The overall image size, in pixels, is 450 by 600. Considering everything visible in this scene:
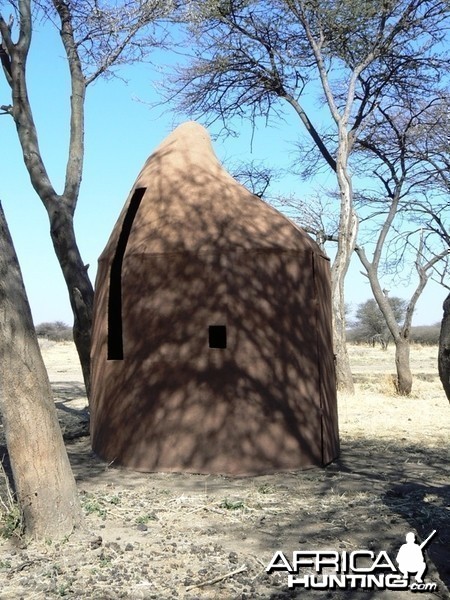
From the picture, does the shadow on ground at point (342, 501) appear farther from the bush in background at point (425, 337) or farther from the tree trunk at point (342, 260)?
the bush in background at point (425, 337)

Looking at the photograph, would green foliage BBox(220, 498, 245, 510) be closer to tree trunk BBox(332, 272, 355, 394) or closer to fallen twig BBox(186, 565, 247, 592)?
fallen twig BBox(186, 565, 247, 592)

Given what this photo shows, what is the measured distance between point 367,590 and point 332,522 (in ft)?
3.81

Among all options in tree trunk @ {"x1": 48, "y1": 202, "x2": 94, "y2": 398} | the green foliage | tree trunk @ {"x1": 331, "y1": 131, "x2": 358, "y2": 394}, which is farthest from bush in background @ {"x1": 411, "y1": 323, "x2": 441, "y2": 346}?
the green foliage

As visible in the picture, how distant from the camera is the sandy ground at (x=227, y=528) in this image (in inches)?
156

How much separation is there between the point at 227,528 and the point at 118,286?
11.2ft

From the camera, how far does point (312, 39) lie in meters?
13.6

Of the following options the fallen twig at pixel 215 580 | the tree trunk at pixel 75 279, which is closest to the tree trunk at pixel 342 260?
the tree trunk at pixel 75 279

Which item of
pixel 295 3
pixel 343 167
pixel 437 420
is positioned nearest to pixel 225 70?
pixel 295 3

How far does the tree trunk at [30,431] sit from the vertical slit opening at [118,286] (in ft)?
9.53

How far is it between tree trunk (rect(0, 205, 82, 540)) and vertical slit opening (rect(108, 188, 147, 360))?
2.91 meters

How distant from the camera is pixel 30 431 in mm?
4676

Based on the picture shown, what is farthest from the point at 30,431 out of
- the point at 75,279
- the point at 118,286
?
the point at 75,279

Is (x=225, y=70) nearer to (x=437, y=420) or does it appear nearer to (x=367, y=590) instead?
(x=437, y=420)

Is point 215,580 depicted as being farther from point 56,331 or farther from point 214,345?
point 56,331
